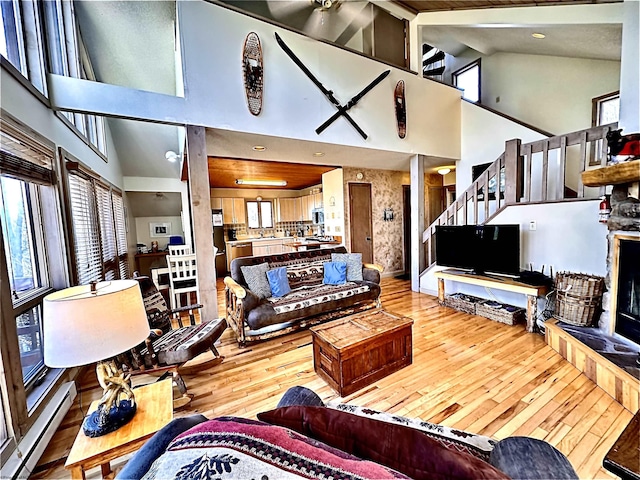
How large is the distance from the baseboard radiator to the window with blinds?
1.07 m

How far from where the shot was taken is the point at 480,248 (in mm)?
3795

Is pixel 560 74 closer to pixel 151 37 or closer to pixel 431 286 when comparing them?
pixel 431 286

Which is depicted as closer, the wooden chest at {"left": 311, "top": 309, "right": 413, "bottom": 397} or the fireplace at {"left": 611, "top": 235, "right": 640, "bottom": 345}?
the wooden chest at {"left": 311, "top": 309, "right": 413, "bottom": 397}

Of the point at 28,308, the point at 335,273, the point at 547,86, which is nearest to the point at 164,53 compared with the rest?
the point at 28,308

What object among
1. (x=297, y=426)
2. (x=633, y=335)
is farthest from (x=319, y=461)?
(x=633, y=335)

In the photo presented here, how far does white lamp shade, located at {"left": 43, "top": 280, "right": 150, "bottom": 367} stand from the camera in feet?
3.67

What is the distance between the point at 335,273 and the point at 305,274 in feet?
1.47

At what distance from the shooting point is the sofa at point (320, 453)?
2.06 ft

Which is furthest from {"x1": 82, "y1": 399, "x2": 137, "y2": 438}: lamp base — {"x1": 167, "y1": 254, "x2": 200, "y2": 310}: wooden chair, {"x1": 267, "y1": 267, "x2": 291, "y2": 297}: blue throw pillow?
{"x1": 167, "y1": 254, "x2": 200, "y2": 310}: wooden chair

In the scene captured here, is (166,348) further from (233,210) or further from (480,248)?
(233,210)

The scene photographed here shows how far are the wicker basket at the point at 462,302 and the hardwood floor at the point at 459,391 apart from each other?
0.60m

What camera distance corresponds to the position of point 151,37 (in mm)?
4082

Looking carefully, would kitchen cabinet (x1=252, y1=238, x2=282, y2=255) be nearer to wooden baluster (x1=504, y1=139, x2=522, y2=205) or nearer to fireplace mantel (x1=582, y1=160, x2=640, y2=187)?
wooden baluster (x1=504, y1=139, x2=522, y2=205)

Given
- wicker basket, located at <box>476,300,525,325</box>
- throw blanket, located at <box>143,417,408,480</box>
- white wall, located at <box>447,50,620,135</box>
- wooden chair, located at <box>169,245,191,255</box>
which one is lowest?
wicker basket, located at <box>476,300,525,325</box>
